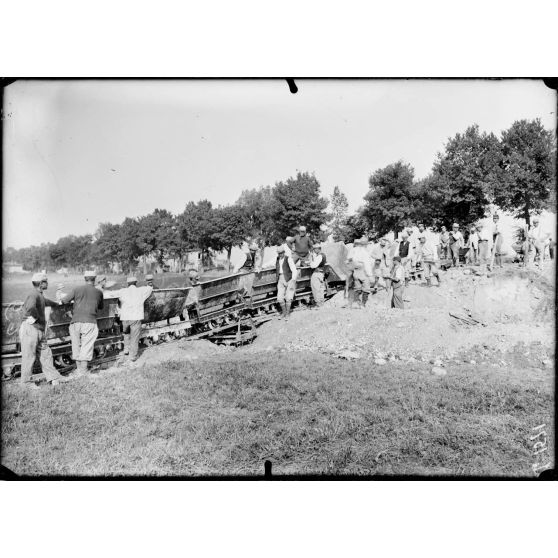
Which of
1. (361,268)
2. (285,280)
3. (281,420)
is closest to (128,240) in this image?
(285,280)

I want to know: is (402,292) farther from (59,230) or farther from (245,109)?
(59,230)

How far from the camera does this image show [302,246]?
17.0ft

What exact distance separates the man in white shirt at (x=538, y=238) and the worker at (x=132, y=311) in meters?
3.97

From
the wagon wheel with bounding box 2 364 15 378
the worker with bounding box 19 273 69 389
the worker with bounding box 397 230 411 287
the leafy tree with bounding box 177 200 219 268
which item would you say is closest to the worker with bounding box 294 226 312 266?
the leafy tree with bounding box 177 200 219 268

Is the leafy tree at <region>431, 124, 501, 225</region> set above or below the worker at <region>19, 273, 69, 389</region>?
above

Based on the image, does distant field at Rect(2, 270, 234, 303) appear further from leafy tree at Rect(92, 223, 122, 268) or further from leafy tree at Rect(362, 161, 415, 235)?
leafy tree at Rect(362, 161, 415, 235)

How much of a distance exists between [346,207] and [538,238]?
199 cm

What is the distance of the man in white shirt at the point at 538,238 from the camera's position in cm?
490

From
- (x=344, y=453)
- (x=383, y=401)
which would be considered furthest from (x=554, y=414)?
(x=344, y=453)

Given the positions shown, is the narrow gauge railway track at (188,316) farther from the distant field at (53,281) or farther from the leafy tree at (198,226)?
the leafy tree at (198,226)

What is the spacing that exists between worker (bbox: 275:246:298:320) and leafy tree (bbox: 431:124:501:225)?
67.3 inches

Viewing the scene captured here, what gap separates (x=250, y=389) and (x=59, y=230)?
2.44 meters

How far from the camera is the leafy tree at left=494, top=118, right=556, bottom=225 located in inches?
189

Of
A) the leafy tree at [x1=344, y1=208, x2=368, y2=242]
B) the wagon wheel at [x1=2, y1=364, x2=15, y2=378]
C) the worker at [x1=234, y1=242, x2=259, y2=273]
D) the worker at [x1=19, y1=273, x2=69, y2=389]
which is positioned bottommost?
the wagon wheel at [x1=2, y1=364, x2=15, y2=378]
